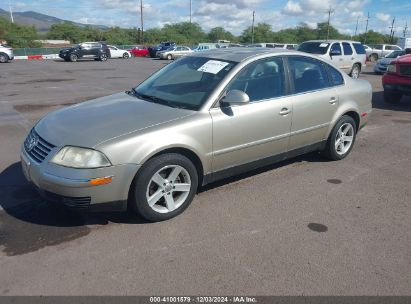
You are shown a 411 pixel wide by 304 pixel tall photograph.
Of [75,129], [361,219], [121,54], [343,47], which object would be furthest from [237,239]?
[121,54]

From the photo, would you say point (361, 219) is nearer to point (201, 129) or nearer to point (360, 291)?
point (360, 291)

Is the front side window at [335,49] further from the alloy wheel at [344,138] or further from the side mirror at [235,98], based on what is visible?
the side mirror at [235,98]

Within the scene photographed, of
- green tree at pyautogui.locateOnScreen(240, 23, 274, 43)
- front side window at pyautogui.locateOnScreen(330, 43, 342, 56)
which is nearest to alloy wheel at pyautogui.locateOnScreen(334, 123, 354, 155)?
front side window at pyautogui.locateOnScreen(330, 43, 342, 56)

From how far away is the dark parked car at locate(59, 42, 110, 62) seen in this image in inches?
1208

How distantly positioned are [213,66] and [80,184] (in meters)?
2.05

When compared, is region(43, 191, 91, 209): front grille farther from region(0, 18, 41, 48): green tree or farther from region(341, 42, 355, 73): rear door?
region(0, 18, 41, 48): green tree

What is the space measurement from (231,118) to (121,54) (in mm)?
35743

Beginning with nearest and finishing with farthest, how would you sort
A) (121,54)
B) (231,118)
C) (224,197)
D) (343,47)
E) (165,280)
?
1. (165,280)
2. (231,118)
3. (224,197)
4. (343,47)
5. (121,54)

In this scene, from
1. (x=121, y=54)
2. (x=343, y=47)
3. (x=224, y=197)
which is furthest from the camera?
(x=121, y=54)

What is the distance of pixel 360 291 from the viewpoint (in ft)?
8.96

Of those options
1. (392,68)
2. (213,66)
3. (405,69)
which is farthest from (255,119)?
(392,68)

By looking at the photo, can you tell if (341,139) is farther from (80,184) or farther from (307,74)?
(80,184)

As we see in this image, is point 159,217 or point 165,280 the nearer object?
point 165,280

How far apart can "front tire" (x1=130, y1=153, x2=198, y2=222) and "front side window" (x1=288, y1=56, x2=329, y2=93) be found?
1.88 metres
